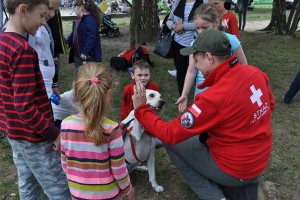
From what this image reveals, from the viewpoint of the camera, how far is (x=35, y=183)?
269 centimetres

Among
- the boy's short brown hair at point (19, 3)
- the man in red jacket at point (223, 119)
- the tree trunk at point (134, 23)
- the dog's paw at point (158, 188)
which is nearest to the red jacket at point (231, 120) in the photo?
the man in red jacket at point (223, 119)

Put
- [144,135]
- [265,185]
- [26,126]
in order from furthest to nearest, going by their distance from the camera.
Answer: [265,185] < [144,135] < [26,126]

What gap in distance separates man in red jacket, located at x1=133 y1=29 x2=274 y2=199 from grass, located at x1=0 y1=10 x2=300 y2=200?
0.69 meters

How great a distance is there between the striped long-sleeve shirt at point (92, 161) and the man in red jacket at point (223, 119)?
0.56 meters

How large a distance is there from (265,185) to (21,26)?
2.63 m

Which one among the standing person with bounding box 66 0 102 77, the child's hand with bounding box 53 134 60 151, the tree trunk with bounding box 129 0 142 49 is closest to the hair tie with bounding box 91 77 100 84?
the child's hand with bounding box 53 134 60 151

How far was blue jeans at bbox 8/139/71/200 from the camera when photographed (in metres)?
2.34

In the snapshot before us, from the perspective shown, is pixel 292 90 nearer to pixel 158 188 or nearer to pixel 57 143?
pixel 158 188

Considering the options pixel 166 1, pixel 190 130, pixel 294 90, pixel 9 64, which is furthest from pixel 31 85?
pixel 166 1

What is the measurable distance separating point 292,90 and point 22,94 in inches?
183

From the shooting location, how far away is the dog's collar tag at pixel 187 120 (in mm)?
2496

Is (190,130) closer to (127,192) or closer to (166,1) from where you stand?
(127,192)

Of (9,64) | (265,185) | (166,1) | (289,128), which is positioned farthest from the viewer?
(166,1)

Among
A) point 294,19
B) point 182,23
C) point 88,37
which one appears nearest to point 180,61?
point 182,23
